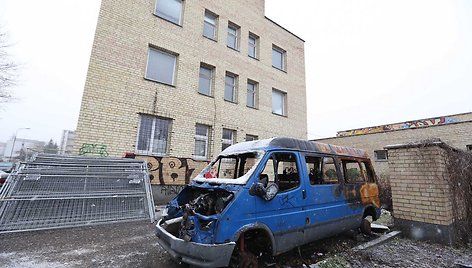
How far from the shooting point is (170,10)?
1084 centimetres

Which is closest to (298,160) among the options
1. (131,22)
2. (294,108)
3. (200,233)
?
(200,233)

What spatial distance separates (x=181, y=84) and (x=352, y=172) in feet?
26.6

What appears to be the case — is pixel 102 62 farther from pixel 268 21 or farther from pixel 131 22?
pixel 268 21

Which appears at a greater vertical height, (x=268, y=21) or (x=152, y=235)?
(x=268, y=21)

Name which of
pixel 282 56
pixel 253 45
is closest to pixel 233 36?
pixel 253 45

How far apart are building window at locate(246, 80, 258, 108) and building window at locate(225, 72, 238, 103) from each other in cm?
116

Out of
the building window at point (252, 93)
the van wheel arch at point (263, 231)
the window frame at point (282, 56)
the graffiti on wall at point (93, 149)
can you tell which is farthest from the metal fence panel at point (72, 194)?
the window frame at point (282, 56)

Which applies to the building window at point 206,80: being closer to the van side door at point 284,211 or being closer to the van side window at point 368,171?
the van side window at point 368,171

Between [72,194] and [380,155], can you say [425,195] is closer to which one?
[72,194]

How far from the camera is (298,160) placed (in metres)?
4.14

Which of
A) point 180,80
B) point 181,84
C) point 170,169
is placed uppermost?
point 180,80

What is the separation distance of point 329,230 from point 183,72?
9000 millimetres

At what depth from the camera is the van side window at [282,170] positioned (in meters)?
3.84

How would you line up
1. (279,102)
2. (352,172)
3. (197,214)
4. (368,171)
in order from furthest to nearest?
1. (279,102)
2. (368,171)
3. (352,172)
4. (197,214)
